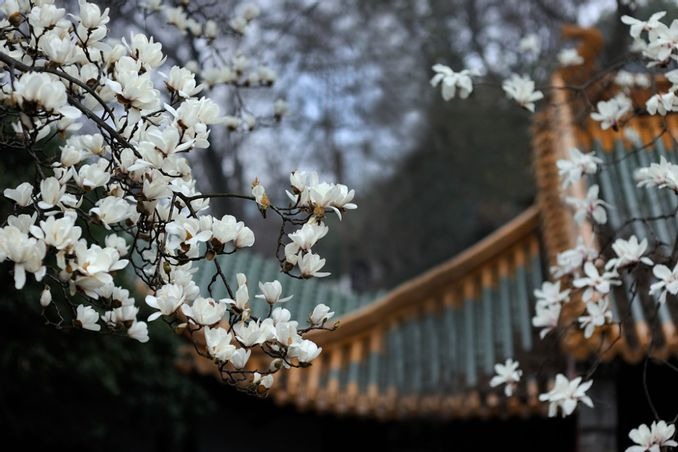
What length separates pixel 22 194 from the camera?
174 centimetres

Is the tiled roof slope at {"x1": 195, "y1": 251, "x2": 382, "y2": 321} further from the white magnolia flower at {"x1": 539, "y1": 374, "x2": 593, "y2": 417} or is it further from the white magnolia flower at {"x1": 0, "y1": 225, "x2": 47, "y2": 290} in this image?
the white magnolia flower at {"x1": 0, "y1": 225, "x2": 47, "y2": 290}

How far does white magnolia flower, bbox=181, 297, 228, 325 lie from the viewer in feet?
5.57

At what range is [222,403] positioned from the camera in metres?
5.57

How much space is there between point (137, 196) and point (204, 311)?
0.25 metres

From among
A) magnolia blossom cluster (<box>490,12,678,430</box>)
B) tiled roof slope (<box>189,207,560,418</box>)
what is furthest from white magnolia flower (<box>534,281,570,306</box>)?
tiled roof slope (<box>189,207,560,418</box>)

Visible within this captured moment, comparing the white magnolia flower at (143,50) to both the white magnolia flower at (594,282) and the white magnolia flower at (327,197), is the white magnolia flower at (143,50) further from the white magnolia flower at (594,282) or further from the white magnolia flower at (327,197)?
Result: the white magnolia flower at (594,282)

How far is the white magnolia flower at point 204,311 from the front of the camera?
1.70 metres

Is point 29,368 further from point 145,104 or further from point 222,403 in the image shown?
point 145,104

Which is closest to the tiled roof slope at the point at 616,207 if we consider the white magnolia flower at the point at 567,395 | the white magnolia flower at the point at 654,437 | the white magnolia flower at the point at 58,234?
the white magnolia flower at the point at 567,395

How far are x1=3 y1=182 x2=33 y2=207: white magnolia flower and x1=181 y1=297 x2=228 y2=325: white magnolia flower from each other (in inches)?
14.1

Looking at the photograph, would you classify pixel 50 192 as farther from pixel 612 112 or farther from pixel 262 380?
pixel 612 112

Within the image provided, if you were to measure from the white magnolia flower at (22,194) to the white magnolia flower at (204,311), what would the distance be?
359 mm

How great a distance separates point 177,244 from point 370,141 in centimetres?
1483

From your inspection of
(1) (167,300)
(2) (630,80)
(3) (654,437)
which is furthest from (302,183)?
(2) (630,80)
